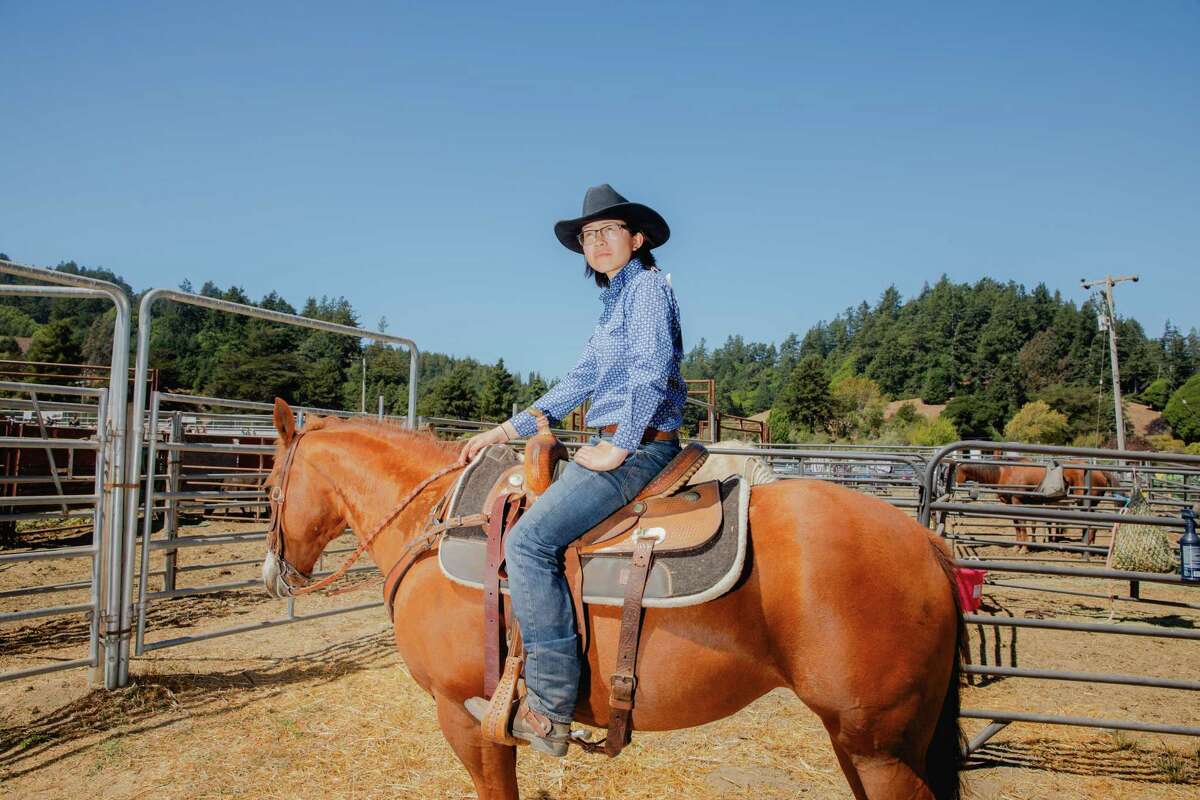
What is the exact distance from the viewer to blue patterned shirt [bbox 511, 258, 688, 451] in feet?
7.60

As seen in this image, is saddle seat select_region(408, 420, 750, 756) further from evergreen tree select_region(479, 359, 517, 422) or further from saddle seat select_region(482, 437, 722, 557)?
evergreen tree select_region(479, 359, 517, 422)

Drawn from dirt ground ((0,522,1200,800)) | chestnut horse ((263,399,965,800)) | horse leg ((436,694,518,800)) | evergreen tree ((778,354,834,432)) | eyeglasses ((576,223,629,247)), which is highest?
evergreen tree ((778,354,834,432))

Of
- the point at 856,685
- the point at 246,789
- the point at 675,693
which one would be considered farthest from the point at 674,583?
the point at 246,789

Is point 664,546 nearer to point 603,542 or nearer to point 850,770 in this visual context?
point 603,542

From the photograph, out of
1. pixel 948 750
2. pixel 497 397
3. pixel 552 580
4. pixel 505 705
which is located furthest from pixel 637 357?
pixel 497 397

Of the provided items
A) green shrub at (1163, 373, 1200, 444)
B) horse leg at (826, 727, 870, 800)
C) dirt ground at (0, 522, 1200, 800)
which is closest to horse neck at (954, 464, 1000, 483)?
dirt ground at (0, 522, 1200, 800)

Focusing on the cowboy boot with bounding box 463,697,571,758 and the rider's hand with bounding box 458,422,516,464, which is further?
the rider's hand with bounding box 458,422,516,464

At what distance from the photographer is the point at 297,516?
318 centimetres

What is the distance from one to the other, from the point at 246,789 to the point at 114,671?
1.82m

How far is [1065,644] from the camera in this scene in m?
7.00

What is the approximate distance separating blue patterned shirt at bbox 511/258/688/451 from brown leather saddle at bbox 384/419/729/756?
0.25m

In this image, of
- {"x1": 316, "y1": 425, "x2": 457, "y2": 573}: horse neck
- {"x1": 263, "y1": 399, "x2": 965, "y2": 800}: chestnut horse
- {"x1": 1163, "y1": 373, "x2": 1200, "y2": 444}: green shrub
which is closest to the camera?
{"x1": 263, "y1": 399, "x2": 965, "y2": 800}: chestnut horse

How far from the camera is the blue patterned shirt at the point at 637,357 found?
2.32 m

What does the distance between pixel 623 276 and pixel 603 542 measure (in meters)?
1.08
